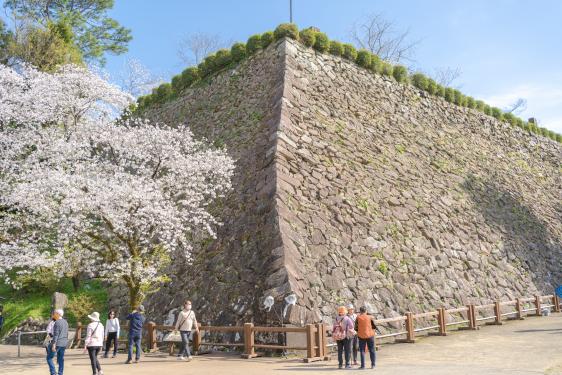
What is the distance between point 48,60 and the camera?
2766cm

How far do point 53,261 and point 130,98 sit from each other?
1404 cm

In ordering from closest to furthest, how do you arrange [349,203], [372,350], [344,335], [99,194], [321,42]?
[372,350], [344,335], [99,194], [349,203], [321,42]

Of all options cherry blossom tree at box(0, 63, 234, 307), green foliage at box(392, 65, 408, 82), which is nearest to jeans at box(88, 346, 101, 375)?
cherry blossom tree at box(0, 63, 234, 307)

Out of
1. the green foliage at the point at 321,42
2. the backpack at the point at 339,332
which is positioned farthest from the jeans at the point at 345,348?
the green foliage at the point at 321,42

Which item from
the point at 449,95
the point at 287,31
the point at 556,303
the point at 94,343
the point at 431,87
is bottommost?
the point at 94,343

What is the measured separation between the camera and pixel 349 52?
82.8ft

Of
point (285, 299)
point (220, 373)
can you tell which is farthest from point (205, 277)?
point (220, 373)

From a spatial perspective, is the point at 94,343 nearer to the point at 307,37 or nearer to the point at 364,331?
the point at 364,331

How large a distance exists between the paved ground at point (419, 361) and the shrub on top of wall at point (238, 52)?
638 inches

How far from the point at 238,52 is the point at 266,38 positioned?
186 cm

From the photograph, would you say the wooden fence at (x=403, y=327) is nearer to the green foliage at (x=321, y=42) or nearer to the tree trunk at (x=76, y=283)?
the tree trunk at (x=76, y=283)

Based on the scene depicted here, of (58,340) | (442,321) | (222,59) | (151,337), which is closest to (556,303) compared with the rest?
(442,321)

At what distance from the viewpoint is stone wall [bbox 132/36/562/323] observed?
1452 centimetres

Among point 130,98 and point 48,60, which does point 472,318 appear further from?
point 48,60
